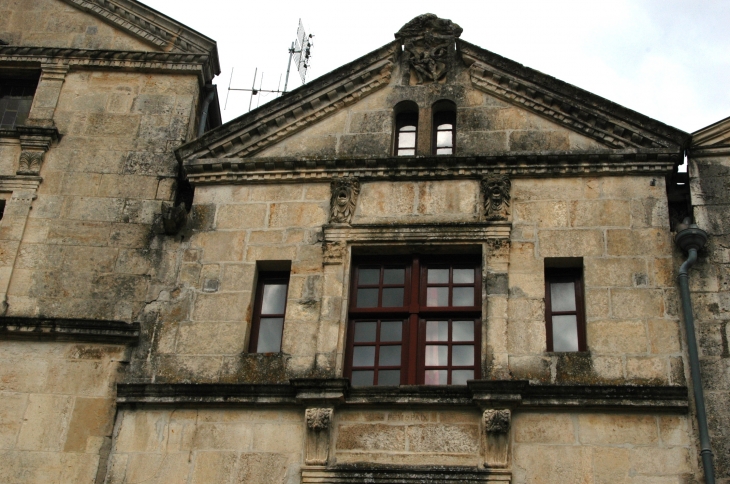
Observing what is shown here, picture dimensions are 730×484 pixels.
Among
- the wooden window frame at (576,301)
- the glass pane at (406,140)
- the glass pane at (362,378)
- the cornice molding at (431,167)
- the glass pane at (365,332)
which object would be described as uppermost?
the glass pane at (406,140)

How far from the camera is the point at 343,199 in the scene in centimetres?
1509

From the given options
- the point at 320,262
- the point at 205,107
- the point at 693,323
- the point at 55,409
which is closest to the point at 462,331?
the point at 320,262

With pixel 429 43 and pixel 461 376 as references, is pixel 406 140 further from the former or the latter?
pixel 461 376

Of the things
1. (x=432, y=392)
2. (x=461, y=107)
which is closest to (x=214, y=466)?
(x=432, y=392)

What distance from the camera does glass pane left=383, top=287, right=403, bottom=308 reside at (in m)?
14.4

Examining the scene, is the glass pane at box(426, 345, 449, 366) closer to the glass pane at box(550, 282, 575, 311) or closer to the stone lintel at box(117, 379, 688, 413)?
the stone lintel at box(117, 379, 688, 413)

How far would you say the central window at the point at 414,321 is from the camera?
13805mm

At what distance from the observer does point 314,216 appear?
15.1 meters

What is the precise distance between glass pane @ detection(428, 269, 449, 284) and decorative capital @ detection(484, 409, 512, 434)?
2266 mm

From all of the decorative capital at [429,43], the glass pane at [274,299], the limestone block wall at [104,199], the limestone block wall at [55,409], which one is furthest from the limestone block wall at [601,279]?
the limestone block wall at [55,409]

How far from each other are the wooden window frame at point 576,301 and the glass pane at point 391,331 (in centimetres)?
192

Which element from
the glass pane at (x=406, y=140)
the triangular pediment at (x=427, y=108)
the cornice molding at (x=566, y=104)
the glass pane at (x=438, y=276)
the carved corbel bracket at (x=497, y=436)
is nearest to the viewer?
the carved corbel bracket at (x=497, y=436)

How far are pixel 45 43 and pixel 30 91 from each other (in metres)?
0.85

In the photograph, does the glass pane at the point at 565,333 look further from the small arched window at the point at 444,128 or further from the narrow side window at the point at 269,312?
the narrow side window at the point at 269,312
